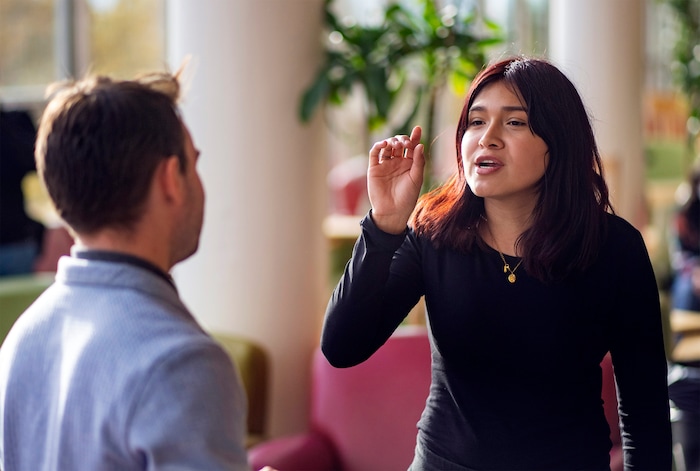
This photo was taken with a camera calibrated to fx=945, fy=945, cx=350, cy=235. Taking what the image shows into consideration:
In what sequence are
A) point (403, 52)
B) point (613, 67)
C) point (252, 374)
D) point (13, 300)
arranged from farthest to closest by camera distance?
point (613, 67) < point (403, 52) < point (13, 300) < point (252, 374)

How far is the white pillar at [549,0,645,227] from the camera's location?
5.12 metres

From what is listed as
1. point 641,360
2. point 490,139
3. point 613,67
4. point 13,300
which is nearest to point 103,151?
point 490,139

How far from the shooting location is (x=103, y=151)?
1137 millimetres

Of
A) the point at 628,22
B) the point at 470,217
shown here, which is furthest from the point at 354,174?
the point at 470,217

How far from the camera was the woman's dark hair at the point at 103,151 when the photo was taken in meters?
1.14

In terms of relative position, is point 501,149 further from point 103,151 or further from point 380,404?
point 380,404

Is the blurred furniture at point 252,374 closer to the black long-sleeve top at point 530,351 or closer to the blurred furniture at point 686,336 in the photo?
the black long-sleeve top at point 530,351

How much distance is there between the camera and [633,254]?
1.55 meters

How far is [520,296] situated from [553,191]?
0.63 feet

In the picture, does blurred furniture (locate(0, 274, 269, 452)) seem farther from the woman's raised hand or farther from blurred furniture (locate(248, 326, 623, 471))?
the woman's raised hand

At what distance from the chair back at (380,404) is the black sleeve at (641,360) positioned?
1.16 m

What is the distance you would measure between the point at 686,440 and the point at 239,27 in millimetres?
1837

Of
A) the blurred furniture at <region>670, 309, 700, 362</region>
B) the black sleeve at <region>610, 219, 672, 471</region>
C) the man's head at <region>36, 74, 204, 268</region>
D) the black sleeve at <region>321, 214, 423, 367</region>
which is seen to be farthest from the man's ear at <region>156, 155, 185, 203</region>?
the blurred furniture at <region>670, 309, 700, 362</region>

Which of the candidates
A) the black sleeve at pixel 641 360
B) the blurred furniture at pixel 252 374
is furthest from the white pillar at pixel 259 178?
the black sleeve at pixel 641 360
